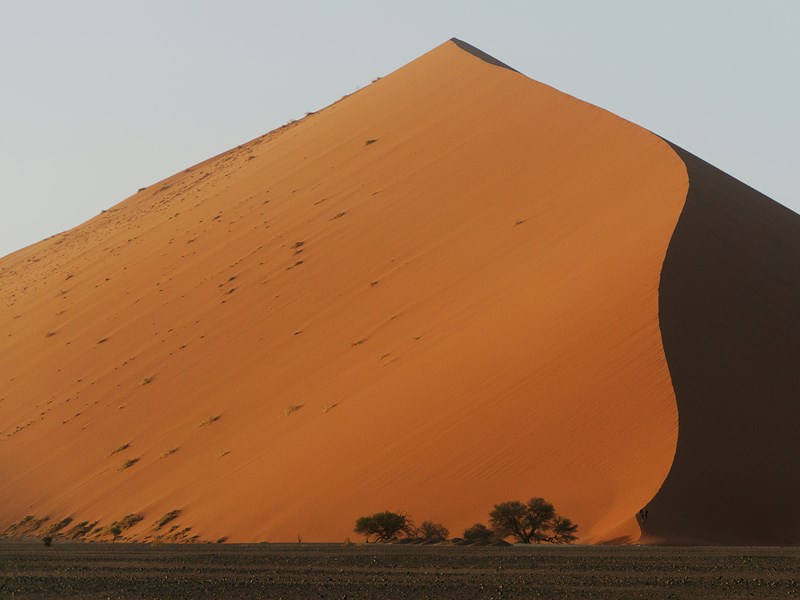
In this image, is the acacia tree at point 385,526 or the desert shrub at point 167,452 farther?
the desert shrub at point 167,452

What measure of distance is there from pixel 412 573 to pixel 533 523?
3.05 m

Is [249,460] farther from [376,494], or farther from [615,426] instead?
[615,426]

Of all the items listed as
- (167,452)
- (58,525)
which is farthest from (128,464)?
(58,525)

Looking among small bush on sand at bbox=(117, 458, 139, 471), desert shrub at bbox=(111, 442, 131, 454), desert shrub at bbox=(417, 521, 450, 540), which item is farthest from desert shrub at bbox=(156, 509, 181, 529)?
desert shrub at bbox=(417, 521, 450, 540)

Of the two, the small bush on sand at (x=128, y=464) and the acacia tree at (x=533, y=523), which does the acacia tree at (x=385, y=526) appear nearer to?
the acacia tree at (x=533, y=523)

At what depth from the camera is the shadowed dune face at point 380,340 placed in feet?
52.0

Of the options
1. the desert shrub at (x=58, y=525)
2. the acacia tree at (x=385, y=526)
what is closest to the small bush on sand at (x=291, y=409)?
the desert shrub at (x=58, y=525)

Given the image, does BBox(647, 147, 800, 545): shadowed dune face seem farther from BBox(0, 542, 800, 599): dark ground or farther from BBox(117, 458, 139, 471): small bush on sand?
BBox(117, 458, 139, 471): small bush on sand

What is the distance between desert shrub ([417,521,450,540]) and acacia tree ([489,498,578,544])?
62 centimetres

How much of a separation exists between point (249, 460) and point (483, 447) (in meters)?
4.39

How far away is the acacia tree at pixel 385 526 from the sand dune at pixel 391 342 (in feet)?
1.40

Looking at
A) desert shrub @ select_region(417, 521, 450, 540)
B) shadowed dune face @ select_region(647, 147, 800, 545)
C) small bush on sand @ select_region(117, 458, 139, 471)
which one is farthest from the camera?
small bush on sand @ select_region(117, 458, 139, 471)

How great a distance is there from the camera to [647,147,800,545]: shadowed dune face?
13.9m

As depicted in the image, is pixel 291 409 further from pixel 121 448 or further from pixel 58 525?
pixel 58 525
